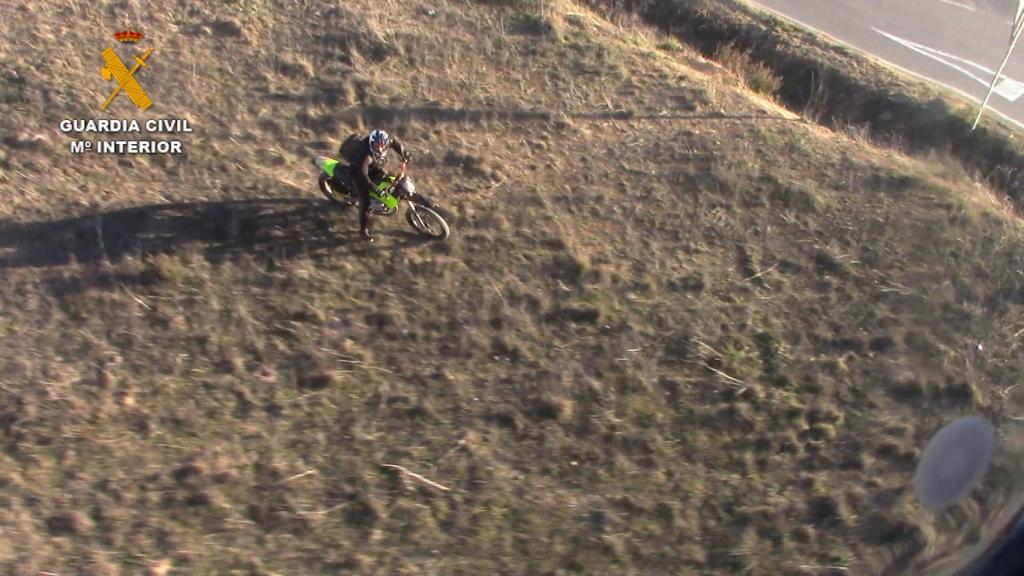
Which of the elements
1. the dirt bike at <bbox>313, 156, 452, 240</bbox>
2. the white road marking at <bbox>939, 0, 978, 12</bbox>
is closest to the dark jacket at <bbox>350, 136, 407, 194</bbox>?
the dirt bike at <bbox>313, 156, 452, 240</bbox>

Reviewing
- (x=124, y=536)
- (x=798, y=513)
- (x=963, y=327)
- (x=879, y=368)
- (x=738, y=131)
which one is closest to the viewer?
(x=124, y=536)

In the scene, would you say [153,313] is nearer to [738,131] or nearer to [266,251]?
[266,251]

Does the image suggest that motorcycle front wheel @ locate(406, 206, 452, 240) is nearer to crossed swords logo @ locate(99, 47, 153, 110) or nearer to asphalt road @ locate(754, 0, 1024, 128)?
crossed swords logo @ locate(99, 47, 153, 110)

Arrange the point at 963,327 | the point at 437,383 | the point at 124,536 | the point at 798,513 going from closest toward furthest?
the point at 124,536 < the point at 798,513 < the point at 437,383 < the point at 963,327

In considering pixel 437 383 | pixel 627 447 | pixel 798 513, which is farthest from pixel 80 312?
pixel 798 513

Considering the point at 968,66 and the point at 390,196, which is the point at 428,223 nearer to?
the point at 390,196

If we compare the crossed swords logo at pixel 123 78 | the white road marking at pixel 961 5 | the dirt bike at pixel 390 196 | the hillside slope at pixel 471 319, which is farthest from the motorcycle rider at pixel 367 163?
the white road marking at pixel 961 5
